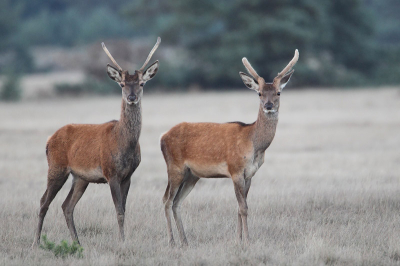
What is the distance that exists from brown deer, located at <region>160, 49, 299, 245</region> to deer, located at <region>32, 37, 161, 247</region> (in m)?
0.61

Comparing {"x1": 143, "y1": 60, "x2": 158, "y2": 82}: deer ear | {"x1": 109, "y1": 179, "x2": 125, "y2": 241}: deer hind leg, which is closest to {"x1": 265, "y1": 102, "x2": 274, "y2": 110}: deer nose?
{"x1": 143, "y1": 60, "x2": 158, "y2": 82}: deer ear

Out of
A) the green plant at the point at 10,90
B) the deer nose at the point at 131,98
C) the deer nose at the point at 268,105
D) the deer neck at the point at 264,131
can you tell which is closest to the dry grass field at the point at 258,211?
the deer neck at the point at 264,131

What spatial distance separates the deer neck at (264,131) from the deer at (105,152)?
1419 millimetres

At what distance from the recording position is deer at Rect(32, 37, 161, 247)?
7.67m

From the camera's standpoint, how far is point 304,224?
848 cm

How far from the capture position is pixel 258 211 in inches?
359

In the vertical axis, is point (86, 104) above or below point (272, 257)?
above

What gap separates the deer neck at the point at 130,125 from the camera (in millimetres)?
7734

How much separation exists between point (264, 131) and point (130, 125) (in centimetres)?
162

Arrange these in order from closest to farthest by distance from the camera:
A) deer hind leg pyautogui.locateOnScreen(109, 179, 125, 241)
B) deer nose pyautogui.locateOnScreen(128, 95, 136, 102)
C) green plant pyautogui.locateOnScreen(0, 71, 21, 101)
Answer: deer hind leg pyautogui.locateOnScreen(109, 179, 125, 241), deer nose pyautogui.locateOnScreen(128, 95, 136, 102), green plant pyautogui.locateOnScreen(0, 71, 21, 101)

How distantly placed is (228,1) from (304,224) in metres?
34.0

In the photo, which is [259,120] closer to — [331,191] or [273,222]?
[273,222]

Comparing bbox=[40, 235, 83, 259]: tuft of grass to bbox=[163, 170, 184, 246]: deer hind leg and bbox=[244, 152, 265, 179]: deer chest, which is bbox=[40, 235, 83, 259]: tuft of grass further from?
bbox=[244, 152, 265, 179]: deer chest

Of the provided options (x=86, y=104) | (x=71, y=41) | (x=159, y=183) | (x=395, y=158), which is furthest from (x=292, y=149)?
(x=71, y=41)
